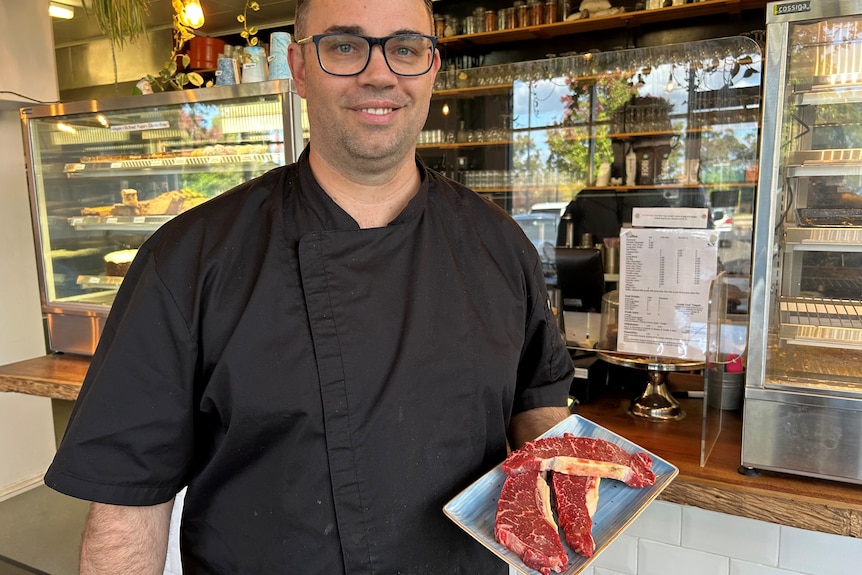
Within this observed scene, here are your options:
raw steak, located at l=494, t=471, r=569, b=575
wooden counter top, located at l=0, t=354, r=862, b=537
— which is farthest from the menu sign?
raw steak, located at l=494, t=471, r=569, b=575

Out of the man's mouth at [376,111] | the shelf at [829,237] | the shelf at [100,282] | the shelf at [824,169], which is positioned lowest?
the shelf at [100,282]

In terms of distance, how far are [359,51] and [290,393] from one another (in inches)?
23.5

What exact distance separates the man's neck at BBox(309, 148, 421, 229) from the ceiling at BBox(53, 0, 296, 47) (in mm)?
5078

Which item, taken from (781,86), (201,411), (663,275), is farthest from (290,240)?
(663,275)

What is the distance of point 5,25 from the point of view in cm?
359

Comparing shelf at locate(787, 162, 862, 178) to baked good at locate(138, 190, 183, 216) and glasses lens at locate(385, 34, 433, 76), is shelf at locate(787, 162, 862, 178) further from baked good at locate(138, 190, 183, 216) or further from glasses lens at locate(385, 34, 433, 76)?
baked good at locate(138, 190, 183, 216)

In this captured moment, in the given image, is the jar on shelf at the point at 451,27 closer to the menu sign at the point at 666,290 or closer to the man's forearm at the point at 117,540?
the menu sign at the point at 666,290

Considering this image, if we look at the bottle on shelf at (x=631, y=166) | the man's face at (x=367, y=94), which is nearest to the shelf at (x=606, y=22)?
the bottle on shelf at (x=631, y=166)

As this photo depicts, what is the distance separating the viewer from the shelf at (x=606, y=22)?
15.1ft

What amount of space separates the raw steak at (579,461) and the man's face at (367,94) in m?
0.58

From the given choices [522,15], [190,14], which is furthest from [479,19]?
[190,14]

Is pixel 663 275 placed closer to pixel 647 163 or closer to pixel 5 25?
pixel 647 163

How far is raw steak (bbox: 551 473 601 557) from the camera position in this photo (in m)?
1.01

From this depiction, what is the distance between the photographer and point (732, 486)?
1559 millimetres
